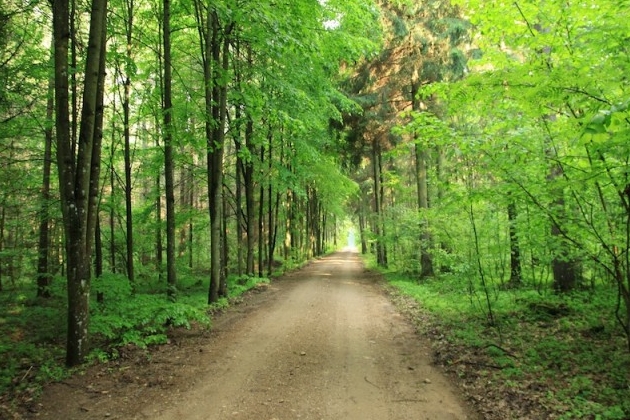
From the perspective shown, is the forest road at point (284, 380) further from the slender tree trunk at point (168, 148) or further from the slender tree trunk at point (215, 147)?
the slender tree trunk at point (215, 147)

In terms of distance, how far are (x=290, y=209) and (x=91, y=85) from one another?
66.9 ft

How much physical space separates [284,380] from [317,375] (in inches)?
19.8

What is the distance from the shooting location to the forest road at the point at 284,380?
13.9ft

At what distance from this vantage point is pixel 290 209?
25844 millimetres

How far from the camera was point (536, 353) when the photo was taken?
5.83 metres

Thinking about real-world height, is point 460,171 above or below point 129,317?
above

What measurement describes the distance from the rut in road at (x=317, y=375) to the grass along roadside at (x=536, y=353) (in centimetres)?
50

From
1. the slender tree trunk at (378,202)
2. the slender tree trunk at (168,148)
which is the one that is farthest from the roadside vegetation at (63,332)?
the slender tree trunk at (378,202)

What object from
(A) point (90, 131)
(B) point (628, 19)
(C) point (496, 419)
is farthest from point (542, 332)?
(A) point (90, 131)

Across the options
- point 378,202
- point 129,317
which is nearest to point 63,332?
point 129,317

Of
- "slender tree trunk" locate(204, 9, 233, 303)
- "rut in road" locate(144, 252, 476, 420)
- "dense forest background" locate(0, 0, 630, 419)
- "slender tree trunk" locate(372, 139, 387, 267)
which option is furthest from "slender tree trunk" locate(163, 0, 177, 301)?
"slender tree trunk" locate(372, 139, 387, 267)

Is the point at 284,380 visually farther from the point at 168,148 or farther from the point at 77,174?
the point at 168,148

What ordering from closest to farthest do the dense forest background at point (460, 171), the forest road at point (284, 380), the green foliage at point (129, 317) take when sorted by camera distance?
1. the forest road at point (284, 380)
2. the dense forest background at point (460, 171)
3. the green foliage at point (129, 317)

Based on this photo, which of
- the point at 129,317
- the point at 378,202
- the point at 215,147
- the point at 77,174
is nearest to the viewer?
the point at 77,174
